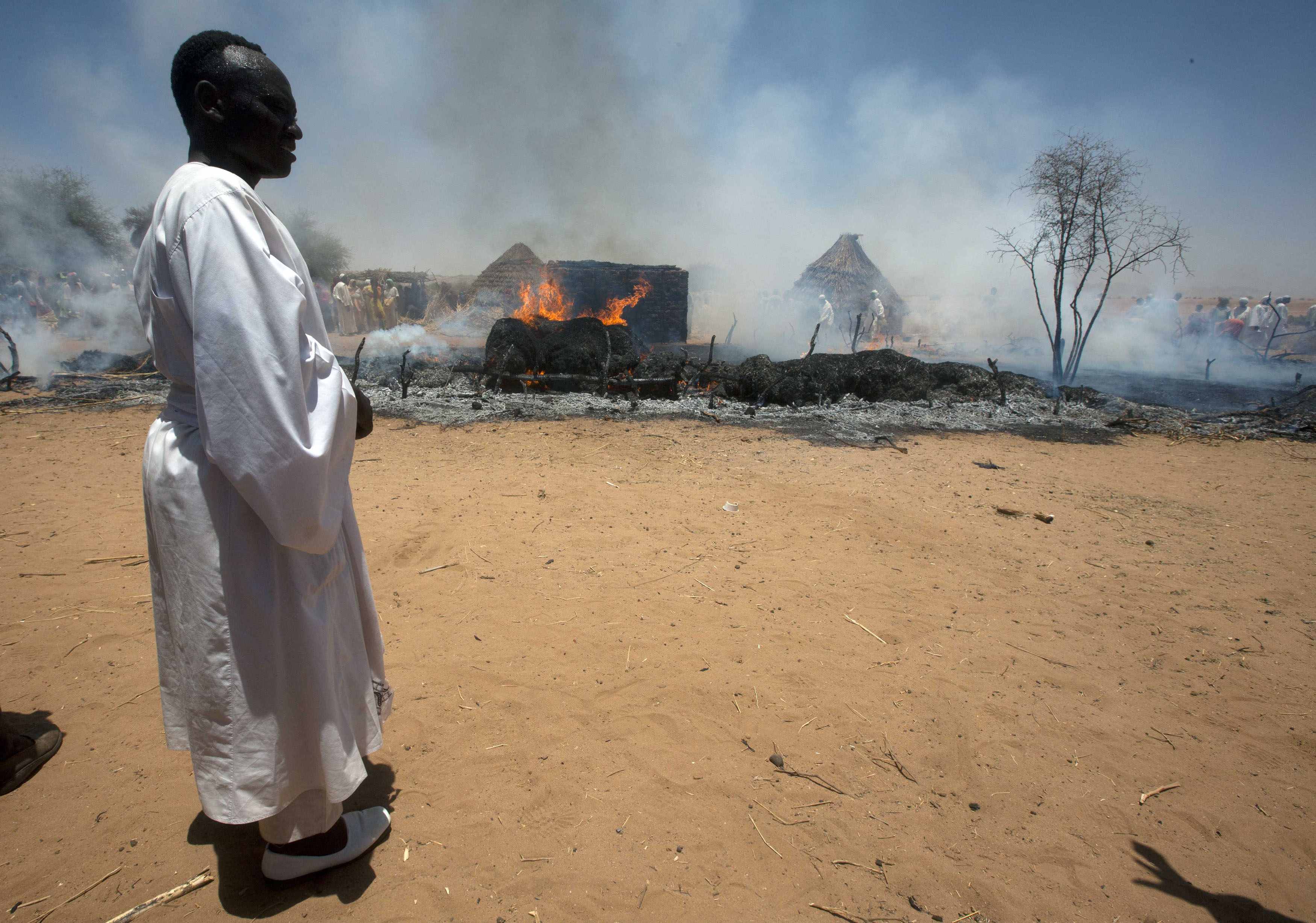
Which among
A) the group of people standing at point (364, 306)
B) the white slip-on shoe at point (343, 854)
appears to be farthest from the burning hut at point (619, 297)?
the white slip-on shoe at point (343, 854)

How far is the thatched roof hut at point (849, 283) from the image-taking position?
25000 mm

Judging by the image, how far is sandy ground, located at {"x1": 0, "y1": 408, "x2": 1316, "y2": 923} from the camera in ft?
6.11

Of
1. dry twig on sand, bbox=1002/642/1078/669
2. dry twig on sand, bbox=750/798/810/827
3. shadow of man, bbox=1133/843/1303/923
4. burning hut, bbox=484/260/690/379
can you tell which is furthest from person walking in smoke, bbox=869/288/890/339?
dry twig on sand, bbox=750/798/810/827

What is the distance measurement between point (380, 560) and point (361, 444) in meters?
3.59

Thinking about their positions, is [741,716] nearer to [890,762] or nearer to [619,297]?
[890,762]

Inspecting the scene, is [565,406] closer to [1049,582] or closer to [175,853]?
[1049,582]

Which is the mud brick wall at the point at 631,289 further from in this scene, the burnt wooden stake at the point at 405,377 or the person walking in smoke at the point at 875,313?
the burnt wooden stake at the point at 405,377

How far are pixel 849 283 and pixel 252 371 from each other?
26.7 meters

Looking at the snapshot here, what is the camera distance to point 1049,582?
4.09 m

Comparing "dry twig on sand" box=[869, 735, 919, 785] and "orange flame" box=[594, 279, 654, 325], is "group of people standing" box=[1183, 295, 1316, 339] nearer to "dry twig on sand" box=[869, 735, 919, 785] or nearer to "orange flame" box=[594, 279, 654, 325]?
"orange flame" box=[594, 279, 654, 325]

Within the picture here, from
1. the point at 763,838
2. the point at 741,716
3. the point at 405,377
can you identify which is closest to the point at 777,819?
the point at 763,838

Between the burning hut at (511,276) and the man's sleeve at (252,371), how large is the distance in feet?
65.3

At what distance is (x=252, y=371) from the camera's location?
126 cm

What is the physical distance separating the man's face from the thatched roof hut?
24.7 m
